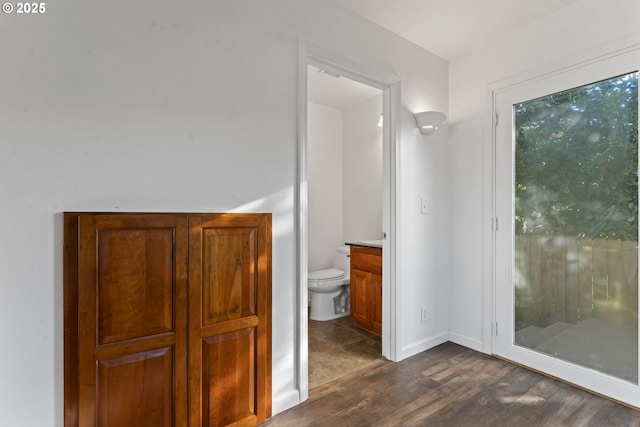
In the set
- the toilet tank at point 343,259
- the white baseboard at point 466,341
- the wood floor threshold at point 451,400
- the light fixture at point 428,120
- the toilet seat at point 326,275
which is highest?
the light fixture at point 428,120

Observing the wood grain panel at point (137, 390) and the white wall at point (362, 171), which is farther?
the white wall at point (362, 171)

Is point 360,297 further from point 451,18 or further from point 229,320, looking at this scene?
point 451,18

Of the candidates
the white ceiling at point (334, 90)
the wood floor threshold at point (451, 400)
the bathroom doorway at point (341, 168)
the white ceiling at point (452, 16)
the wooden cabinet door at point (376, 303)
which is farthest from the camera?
the bathroom doorway at point (341, 168)

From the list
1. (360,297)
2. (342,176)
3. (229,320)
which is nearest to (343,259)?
(360,297)

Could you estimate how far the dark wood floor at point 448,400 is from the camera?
5.72 ft

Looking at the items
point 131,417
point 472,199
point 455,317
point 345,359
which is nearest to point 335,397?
point 345,359

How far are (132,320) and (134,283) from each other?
16cm

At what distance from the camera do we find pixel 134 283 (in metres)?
1.35

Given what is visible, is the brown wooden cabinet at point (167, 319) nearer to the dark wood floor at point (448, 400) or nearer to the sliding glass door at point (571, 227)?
the dark wood floor at point (448, 400)

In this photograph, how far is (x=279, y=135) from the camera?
185 cm

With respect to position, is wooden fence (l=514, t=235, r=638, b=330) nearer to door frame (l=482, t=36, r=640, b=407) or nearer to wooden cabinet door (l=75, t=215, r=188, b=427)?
door frame (l=482, t=36, r=640, b=407)

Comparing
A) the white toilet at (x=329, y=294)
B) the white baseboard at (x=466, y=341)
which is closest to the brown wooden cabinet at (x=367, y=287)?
the white toilet at (x=329, y=294)

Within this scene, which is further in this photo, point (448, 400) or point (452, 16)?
point (452, 16)

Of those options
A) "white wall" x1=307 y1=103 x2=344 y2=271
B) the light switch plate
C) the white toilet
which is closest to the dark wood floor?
the white toilet
